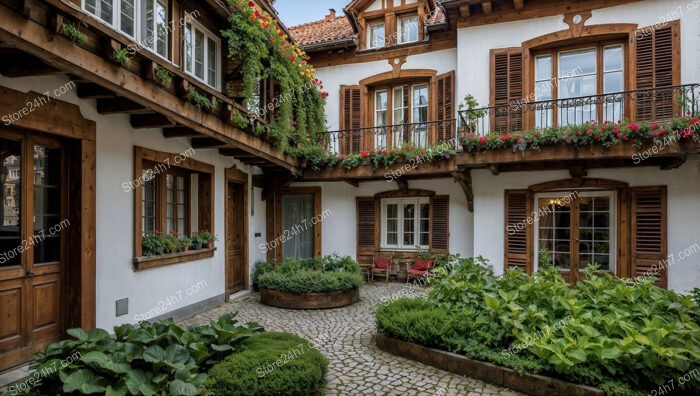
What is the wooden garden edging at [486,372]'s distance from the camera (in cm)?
399

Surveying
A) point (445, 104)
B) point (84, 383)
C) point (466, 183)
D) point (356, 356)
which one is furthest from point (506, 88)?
point (84, 383)

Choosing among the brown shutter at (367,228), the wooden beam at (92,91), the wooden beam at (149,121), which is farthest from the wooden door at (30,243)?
the brown shutter at (367,228)

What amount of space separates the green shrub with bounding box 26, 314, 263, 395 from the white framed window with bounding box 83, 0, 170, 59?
3.59m

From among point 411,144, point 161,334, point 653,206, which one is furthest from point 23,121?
point 653,206

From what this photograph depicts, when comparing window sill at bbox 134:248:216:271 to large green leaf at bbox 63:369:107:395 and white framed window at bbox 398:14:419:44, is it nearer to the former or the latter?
large green leaf at bbox 63:369:107:395

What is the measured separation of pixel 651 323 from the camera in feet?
13.8

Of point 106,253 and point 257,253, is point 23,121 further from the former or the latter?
point 257,253

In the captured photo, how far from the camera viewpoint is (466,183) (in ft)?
30.8

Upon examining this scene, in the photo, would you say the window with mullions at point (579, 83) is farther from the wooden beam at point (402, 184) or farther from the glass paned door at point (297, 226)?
the glass paned door at point (297, 226)

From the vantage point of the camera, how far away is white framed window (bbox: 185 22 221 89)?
7.14 m

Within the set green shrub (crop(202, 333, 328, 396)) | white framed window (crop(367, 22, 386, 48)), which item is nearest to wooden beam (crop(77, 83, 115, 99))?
green shrub (crop(202, 333, 328, 396))

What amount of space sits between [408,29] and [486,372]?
9129 millimetres

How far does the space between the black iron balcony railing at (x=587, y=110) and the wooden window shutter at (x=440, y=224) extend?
2.02 m

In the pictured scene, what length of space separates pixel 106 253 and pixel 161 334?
77.8 inches
